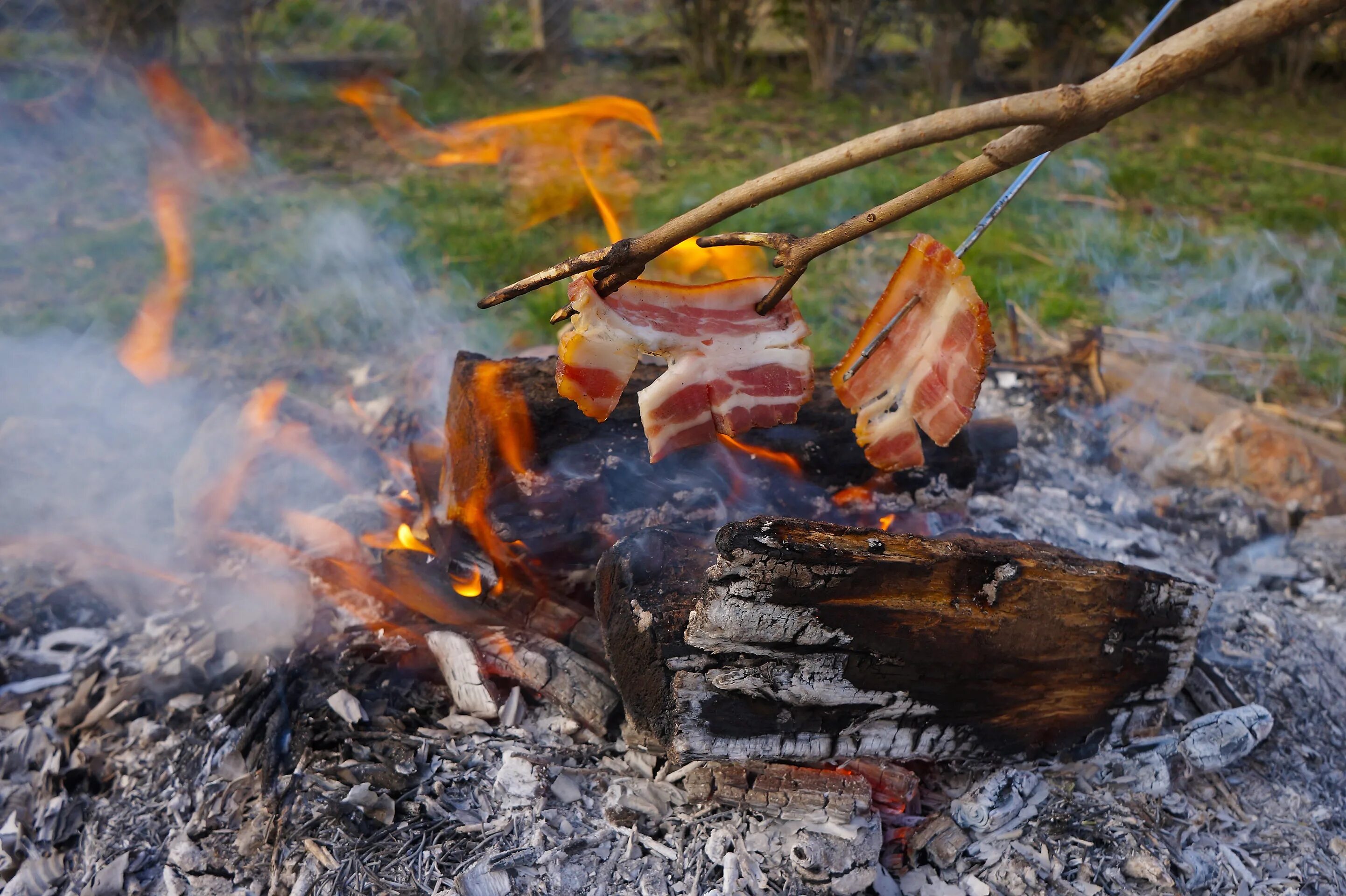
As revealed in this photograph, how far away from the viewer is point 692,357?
2.26 metres

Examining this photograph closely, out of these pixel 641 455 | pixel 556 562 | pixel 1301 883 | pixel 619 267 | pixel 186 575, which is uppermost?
pixel 619 267

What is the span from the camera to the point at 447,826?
2092mm

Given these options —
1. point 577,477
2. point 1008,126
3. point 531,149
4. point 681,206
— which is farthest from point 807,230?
point 1008,126

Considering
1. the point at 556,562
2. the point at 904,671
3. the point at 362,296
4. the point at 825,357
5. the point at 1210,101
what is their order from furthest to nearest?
the point at 1210,101
the point at 362,296
the point at 825,357
the point at 556,562
the point at 904,671

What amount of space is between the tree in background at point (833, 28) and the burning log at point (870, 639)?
7955mm

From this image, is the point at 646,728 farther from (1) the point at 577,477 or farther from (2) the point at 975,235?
(2) the point at 975,235

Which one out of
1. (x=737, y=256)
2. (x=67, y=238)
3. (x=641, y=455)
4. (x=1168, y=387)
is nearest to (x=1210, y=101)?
(x=1168, y=387)

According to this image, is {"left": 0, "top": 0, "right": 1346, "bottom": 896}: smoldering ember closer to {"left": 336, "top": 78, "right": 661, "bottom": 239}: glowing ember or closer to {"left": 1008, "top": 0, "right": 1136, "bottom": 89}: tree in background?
{"left": 336, "top": 78, "right": 661, "bottom": 239}: glowing ember

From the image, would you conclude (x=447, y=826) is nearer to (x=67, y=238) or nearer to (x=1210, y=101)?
(x=67, y=238)

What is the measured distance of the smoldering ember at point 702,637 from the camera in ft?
6.54

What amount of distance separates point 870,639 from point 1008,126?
3.53 feet

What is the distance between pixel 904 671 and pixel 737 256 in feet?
7.23

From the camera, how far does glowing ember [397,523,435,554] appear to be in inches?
107

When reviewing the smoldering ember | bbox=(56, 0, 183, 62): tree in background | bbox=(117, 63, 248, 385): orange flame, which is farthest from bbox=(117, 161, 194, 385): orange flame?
bbox=(56, 0, 183, 62): tree in background
